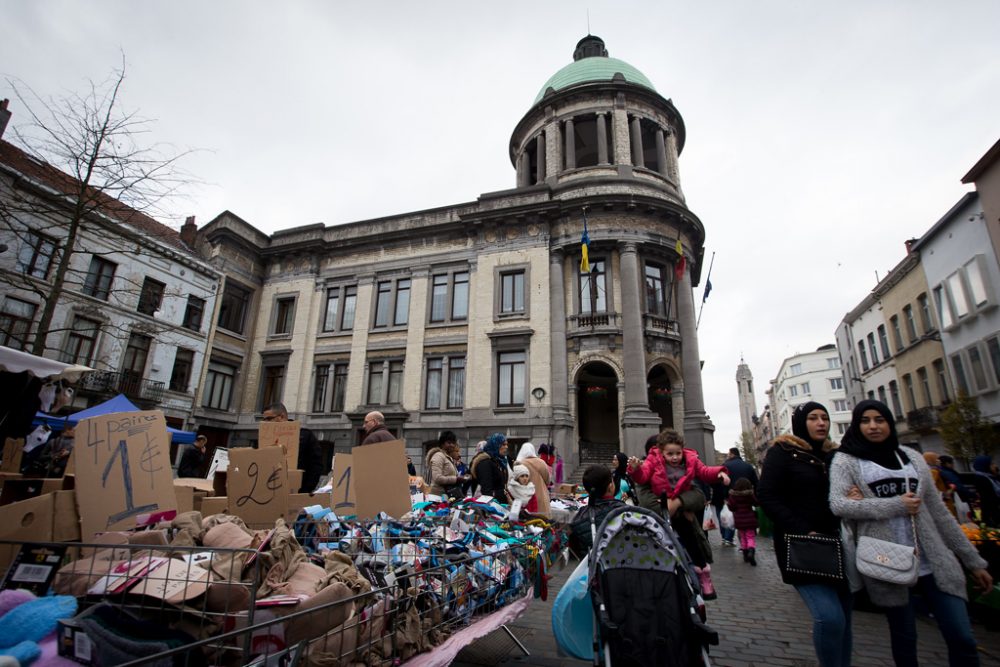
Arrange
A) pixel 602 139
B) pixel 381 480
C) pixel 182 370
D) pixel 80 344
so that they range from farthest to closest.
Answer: pixel 602 139 → pixel 182 370 → pixel 80 344 → pixel 381 480

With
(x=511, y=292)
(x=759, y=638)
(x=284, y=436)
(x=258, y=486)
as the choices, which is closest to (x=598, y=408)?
(x=511, y=292)

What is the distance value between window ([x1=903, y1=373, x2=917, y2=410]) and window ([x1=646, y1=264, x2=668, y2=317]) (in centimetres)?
1520

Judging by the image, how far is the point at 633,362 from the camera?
60.4 feet

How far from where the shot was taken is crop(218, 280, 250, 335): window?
78.3 feet

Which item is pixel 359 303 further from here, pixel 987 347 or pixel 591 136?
pixel 987 347

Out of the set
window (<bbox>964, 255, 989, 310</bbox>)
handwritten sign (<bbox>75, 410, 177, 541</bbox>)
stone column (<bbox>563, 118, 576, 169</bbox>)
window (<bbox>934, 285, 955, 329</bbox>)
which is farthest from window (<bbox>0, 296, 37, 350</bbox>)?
window (<bbox>934, 285, 955, 329</bbox>)

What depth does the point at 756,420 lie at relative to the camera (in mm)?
102250

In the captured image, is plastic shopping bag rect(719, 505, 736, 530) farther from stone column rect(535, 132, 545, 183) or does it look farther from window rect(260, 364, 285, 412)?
window rect(260, 364, 285, 412)

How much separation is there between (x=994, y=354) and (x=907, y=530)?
21993mm

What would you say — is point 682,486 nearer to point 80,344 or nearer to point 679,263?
point 679,263

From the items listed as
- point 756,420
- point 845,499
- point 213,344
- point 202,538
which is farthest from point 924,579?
point 756,420

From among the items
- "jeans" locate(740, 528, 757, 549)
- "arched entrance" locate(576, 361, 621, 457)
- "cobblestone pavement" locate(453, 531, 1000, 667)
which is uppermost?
"arched entrance" locate(576, 361, 621, 457)

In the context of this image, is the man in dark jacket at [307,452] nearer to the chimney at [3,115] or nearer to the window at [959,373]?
the chimney at [3,115]

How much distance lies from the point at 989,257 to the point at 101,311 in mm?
34568
